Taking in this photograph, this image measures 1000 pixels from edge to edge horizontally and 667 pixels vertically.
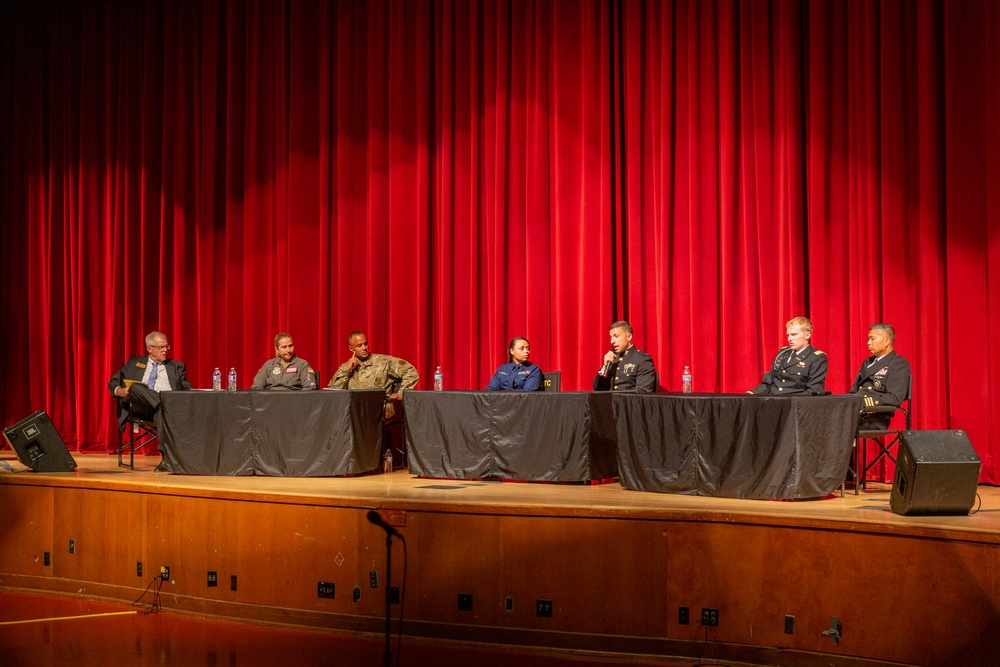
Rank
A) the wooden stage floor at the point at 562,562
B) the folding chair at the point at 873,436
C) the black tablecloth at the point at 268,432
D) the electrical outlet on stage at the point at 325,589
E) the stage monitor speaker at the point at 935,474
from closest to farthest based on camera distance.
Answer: the wooden stage floor at the point at 562,562 < the stage monitor speaker at the point at 935,474 < the electrical outlet on stage at the point at 325,589 < the folding chair at the point at 873,436 < the black tablecloth at the point at 268,432

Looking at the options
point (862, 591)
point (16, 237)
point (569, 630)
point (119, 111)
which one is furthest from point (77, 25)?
point (862, 591)

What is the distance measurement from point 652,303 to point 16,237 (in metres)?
7.39

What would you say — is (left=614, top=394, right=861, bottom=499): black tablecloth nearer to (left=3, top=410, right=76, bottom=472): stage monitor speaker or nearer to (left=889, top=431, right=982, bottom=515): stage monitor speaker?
(left=889, top=431, right=982, bottom=515): stage monitor speaker

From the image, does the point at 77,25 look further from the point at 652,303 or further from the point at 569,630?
the point at 569,630

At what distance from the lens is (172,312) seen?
1048cm

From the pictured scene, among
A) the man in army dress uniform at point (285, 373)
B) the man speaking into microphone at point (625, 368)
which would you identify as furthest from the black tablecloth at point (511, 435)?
the man in army dress uniform at point (285, 373)

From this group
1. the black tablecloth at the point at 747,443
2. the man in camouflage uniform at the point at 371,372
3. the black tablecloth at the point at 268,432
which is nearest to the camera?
the black tablecloth at the point at 747,443

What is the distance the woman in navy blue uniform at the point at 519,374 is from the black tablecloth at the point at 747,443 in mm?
1635

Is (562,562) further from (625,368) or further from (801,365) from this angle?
(801,365)

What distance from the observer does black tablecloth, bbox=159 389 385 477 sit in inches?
288

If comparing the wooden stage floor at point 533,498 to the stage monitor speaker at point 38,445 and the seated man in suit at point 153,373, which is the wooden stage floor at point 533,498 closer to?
the stage monitor speaker at point 38,445

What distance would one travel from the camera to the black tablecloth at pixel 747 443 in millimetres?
5996

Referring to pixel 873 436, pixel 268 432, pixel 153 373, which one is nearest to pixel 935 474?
pixel 873 436

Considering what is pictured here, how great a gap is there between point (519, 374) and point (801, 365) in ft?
7.27
